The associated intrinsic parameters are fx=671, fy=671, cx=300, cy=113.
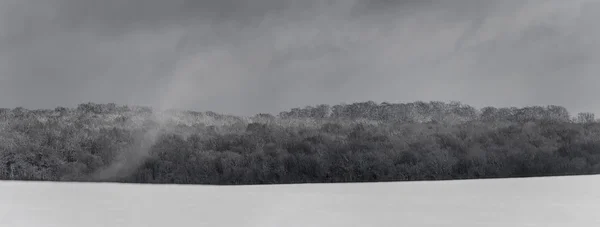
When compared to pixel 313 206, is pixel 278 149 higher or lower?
higher

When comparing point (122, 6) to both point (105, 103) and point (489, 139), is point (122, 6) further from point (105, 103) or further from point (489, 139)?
point (489, 139)

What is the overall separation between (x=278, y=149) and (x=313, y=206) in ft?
16.3

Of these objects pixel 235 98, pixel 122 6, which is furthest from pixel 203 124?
pixel 122 6

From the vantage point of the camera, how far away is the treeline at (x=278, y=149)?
9016 mm

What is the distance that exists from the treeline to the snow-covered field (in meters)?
2.99

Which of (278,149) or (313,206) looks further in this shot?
(278,149)

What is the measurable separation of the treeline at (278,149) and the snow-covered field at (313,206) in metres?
2.99

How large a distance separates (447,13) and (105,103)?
584 centimetres

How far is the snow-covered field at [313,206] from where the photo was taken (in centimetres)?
363

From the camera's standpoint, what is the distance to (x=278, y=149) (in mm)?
9250

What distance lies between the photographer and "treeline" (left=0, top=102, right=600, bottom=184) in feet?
29.6

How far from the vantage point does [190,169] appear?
356 inches

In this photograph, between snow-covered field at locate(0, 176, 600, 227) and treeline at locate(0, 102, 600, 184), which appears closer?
snow-covered field at locate(0, 176, 600, 227)

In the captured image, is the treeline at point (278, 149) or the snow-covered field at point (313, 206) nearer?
the snow-covered field at point (313, 206)
